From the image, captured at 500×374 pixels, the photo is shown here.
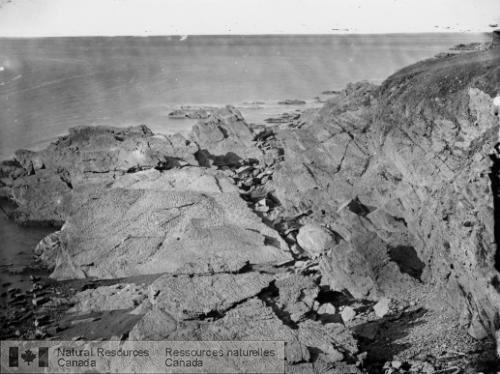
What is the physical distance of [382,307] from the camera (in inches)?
583

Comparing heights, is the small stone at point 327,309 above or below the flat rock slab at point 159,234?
below

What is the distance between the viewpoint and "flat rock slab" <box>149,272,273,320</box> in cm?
1346

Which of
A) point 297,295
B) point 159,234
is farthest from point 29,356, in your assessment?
point 297,295

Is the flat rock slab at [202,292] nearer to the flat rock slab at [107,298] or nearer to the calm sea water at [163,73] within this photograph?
the flat rock slab at [107,298]

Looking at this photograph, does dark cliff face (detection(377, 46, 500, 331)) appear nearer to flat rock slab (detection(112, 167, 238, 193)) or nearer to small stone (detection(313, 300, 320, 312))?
small stone (detection(313, 300, 320, 312))

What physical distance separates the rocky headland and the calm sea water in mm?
13001

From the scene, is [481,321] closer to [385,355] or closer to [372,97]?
[385,355]

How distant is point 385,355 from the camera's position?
42.9 feet

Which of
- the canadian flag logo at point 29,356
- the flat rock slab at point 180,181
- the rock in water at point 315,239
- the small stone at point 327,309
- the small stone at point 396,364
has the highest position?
the flat rock slab at point 180,181

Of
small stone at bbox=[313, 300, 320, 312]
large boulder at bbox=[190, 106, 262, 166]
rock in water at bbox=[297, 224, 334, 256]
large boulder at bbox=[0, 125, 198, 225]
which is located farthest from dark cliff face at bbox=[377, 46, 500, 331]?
large boulder at bbox=[0, 125, 198, 225]

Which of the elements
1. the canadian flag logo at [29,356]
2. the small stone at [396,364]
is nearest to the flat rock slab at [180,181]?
the canadian flag logo at [29,356]

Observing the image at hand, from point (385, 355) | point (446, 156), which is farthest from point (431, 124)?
point (385, 355)

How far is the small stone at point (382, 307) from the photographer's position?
48.1 ft

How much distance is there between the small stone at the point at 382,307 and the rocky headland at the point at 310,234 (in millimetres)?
29
